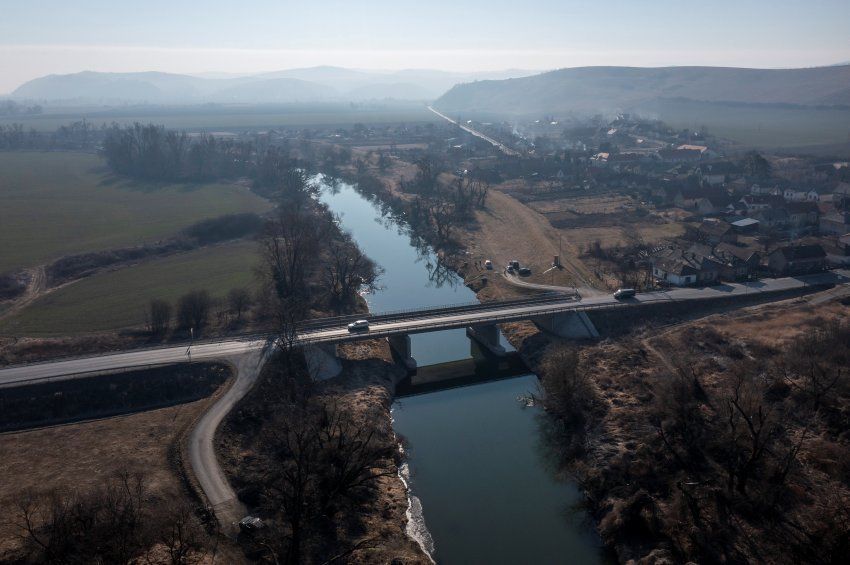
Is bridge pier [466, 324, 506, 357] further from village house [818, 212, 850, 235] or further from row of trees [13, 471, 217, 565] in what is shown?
village house [818, 212, 850, 235]

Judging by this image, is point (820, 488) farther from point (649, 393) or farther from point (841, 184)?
point (841, 184)

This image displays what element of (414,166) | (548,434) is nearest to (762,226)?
(548,434)

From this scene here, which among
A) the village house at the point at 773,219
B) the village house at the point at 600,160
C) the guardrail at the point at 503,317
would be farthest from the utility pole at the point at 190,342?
the village house at the point at 600,160

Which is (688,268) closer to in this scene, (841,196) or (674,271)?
(674,271)

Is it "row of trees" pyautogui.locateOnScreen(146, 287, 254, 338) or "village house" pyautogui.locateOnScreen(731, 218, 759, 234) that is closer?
"row of trees" pyautogui.locateOnScreen(146, 287, 254, 338)

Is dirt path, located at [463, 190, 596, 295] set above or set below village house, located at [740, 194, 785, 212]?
below

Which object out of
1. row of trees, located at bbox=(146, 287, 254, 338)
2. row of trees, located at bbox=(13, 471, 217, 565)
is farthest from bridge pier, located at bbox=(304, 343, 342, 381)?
row of trees, located at bbox=(13, 471, 217, 565)

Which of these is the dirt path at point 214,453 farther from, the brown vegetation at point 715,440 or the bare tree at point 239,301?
the brown vegetation at point 715,440
